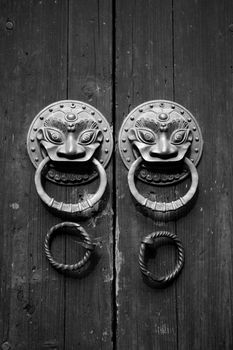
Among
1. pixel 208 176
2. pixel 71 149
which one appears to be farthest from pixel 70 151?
pixel 208 176

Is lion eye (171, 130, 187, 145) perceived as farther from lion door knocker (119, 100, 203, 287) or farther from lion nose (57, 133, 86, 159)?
lion nose (57, 133, 86, 159)

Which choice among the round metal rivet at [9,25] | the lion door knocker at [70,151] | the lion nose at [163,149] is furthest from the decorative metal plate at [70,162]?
the round metal rivet at [9,25]

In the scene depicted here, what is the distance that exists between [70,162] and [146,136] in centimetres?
18

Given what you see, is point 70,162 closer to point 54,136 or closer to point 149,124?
point 54,136

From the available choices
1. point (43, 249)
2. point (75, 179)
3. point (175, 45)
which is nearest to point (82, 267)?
point (43, 249)

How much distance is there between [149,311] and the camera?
122cm

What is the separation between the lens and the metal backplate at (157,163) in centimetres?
125

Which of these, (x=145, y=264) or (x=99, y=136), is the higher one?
(x=99, y=136)

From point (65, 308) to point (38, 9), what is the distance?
0.71 m

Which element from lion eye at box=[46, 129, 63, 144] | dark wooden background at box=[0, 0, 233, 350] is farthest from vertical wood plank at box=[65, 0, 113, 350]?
lion eye at box=[46, 129, 63, 144]

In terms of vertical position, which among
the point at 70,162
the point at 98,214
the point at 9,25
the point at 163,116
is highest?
the point at 9,25

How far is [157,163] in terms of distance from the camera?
1.25 metres

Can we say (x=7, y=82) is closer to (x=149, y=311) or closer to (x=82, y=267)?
(x=82, y=267)

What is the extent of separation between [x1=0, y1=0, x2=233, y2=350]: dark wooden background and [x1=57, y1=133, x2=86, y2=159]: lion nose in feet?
0.28
